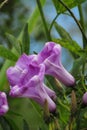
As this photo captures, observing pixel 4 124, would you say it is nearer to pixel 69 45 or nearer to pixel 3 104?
pixel 3 104

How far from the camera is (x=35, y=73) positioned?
839mm

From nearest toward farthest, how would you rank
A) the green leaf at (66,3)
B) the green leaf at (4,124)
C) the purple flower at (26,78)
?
the purple flower at (26,78)
the green leaf at (4,124)
the green leaf at (66,3)

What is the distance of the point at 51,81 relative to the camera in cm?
95

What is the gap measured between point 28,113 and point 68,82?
1.12 meters

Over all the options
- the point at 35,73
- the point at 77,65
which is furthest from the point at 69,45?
the point at 35,73

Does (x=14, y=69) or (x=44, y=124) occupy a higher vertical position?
(x=14, y=69)

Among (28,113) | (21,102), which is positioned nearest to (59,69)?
(28,113)

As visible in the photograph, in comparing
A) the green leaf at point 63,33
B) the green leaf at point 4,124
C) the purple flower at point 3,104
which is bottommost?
the green leaf at point 4,124

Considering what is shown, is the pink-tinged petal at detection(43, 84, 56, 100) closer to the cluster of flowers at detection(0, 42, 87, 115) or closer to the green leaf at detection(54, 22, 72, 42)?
the cluster of flowers at detection(0, 42, 87, 115)

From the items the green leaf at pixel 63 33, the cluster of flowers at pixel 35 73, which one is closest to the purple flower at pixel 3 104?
the cluster of flowers at pixel 35 73

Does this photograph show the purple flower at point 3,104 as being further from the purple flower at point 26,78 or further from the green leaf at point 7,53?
the green leaf at point 7,53

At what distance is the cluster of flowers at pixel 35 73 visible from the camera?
0.83 m

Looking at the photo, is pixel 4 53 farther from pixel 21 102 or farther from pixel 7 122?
pixel 21 102

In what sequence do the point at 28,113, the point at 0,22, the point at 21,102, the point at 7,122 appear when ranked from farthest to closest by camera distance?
1. the point at 0,22
2. the point at 21,102
3. the point at 28,113
4. the point at 7,122
